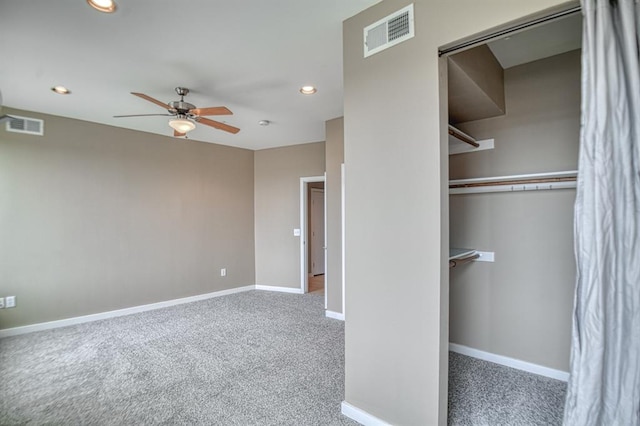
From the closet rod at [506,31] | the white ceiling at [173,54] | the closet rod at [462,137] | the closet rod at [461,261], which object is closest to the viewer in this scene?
the closet rod at [506,31]

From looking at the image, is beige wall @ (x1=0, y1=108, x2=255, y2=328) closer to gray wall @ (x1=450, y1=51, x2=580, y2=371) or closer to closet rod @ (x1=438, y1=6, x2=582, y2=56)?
gray wall @ (x1=450, y1=51, x2=580, y2=371)

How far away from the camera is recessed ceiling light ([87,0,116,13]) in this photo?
1934 mm

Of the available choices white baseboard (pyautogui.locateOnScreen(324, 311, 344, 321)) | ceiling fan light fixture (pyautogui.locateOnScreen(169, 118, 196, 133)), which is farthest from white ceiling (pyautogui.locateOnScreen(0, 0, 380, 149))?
white baseboard (pyautogui.locateOnScreen(324, 311, 344, 321))

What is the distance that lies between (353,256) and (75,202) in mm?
4206

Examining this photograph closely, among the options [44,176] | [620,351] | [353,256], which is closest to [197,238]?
[44,176]

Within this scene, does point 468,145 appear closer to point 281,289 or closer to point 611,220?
point 611,220

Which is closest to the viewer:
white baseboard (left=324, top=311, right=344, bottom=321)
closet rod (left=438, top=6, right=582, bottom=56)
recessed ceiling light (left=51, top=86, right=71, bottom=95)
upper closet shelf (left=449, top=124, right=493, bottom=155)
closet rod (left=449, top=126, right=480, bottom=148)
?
closet rod (left=438, top=6, right=582, bottom=56)

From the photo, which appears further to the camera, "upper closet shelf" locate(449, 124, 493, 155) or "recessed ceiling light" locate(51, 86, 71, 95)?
"recessed ceiling light" locate(51, 86, 71, 95)

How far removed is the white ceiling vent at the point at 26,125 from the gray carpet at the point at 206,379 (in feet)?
8.40

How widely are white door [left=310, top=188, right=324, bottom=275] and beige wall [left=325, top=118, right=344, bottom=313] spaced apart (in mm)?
3181

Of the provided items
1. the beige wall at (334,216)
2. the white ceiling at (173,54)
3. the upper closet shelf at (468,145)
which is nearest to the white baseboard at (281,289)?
the beige wall at (334,216)

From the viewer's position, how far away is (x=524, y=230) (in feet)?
9.36

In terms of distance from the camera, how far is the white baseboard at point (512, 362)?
268 centimetres

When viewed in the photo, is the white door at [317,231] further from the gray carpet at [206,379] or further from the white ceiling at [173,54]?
the white ceiling at [173,54]
